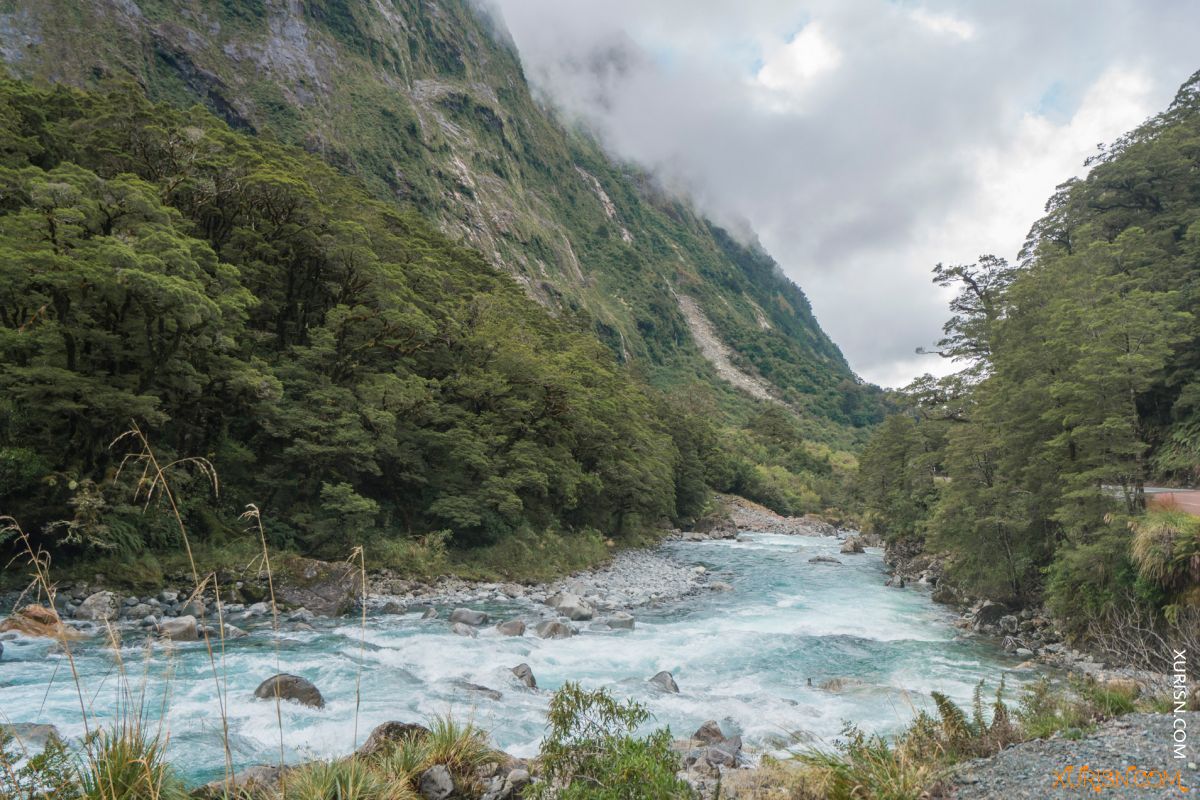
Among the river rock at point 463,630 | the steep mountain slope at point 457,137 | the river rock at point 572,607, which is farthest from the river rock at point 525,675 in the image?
the steep mountain slope at point 457,137

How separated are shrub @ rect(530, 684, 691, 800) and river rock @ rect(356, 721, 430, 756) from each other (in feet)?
5.01

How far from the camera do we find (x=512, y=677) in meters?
10.8

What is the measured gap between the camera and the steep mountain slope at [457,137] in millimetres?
58938

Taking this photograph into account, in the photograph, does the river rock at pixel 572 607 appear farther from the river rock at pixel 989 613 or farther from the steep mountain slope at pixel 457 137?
the steep mountain slope at pixel 457 137

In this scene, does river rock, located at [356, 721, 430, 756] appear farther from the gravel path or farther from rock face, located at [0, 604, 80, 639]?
rock face, located at [0, 604, 80, 639]

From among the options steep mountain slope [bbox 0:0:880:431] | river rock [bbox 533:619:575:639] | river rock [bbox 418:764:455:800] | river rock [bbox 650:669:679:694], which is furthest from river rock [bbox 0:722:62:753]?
steep mountain slope [bbox 0:0:880:431]

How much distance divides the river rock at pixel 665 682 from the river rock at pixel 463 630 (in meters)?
4.27

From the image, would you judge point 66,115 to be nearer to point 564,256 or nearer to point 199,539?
point 199,539

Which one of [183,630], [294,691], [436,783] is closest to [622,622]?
[294,691]

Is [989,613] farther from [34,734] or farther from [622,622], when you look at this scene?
[34,734]

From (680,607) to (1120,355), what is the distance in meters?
12.3

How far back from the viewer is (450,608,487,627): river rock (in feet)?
48.2

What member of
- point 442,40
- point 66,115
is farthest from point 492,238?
point 66,115

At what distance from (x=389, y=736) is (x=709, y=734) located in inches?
170
